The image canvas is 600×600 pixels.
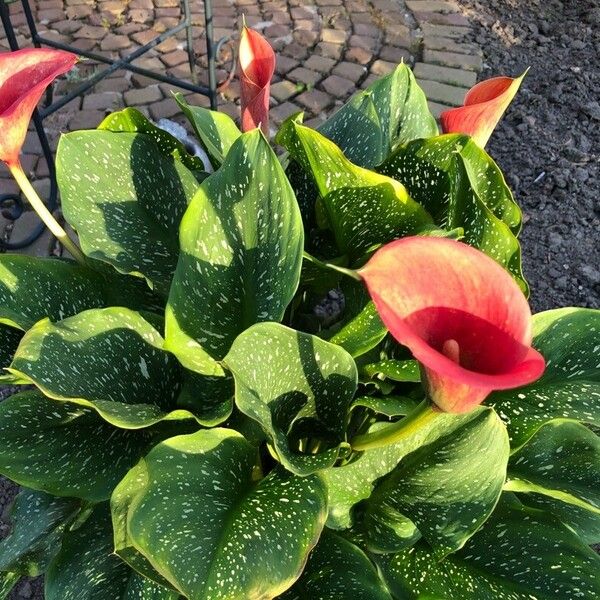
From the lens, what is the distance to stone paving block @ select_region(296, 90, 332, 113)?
2197 millimetres

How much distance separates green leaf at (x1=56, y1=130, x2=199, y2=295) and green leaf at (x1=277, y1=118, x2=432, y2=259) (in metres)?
0.20

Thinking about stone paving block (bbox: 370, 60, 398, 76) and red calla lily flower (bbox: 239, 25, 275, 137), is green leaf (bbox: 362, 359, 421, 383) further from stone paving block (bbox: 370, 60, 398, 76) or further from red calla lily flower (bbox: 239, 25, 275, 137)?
stone paving block (bbox: 370, 60, 398, 76)

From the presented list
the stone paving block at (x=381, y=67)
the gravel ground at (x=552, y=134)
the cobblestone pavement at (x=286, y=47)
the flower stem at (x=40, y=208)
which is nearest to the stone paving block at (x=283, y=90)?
the cobblestone pavement at (x=286, y=47)

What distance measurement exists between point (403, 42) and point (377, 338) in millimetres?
1853

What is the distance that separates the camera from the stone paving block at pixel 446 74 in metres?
2.31

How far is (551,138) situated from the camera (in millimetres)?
2176

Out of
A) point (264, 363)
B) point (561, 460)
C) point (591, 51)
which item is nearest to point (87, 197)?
point (264, 363)

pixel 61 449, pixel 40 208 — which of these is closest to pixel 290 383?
pixel 61 449

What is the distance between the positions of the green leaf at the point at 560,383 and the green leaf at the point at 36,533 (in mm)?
658

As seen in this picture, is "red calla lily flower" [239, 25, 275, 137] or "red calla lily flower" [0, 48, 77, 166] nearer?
"red calla lily flower" [0, 48, 77, 166]

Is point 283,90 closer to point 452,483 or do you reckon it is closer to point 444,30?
point 444,30

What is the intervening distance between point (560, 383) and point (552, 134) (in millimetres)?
1470

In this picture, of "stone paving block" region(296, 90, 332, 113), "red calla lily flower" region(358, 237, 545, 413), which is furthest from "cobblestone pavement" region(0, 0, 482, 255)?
"red calla lily flower" region(358, 237, 545, 413)

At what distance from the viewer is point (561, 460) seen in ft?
3.24
